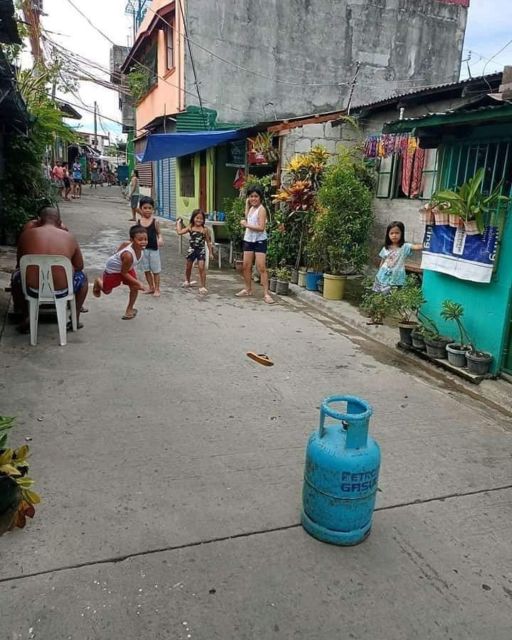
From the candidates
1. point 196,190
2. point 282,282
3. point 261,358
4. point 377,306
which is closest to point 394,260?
point 377,306

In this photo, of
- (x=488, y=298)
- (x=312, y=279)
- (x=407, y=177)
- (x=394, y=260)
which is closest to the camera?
(x=488, y=298)

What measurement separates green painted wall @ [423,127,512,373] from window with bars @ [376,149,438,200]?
2.66 metres

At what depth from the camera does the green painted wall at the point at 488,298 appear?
175 inches

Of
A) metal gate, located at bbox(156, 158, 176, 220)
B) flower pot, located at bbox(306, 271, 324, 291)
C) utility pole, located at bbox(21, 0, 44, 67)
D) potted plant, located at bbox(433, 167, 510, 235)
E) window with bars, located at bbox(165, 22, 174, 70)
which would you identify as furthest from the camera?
metal gate, located at bbox(156, 158, 176, 220)

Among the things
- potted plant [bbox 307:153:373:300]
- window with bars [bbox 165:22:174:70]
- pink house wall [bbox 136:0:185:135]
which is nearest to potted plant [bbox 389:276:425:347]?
potted plant [bbox 307:153:373:300]

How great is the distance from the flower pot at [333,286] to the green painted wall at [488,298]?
247 cm

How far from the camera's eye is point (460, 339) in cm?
508

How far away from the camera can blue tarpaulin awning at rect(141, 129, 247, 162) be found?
10.5 meters

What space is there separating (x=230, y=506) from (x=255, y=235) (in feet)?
17.6

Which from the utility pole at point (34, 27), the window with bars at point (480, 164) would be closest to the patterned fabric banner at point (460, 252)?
the window with bars at point (480, 164)

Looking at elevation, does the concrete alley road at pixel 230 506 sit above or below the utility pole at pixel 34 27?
below

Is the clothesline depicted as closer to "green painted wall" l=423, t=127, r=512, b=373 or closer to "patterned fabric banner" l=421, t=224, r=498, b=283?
"green painted wall" l=423, t=127, r=512, b=373

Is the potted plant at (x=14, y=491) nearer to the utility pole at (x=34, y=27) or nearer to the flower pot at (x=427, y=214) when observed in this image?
the flower pot at (x=427, y=214)

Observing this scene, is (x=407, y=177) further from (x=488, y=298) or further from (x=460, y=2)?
(x=460, y=2)
